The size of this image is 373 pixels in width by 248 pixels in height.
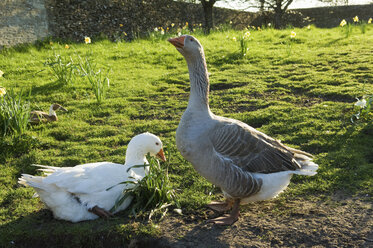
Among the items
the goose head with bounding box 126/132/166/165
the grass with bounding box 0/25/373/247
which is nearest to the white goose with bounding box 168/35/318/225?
the grass with bounding box 0/25/373/247

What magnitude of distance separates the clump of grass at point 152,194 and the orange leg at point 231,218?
1.58 feet

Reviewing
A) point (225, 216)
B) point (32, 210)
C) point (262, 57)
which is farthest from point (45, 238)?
point (262, 57)

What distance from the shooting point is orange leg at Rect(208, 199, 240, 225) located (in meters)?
3.81

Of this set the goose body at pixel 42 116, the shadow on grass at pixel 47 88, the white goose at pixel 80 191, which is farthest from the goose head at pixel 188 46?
the shadow on grass at pixel 47 88

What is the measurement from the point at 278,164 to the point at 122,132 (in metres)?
3.26

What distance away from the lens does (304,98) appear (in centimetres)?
750

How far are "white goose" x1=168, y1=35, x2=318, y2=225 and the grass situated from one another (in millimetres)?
608

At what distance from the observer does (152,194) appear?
13.4 feet

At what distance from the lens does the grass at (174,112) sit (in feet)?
13.7

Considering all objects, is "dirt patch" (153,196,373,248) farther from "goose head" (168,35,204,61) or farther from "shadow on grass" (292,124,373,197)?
"goose head" (168,35,204,61)

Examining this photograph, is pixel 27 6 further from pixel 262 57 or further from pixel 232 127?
pixel 232 127

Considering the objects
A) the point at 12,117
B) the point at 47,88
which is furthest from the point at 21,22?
the point at 12,117

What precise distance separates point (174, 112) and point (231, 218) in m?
3.59

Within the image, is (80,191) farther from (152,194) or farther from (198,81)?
(198,81)
